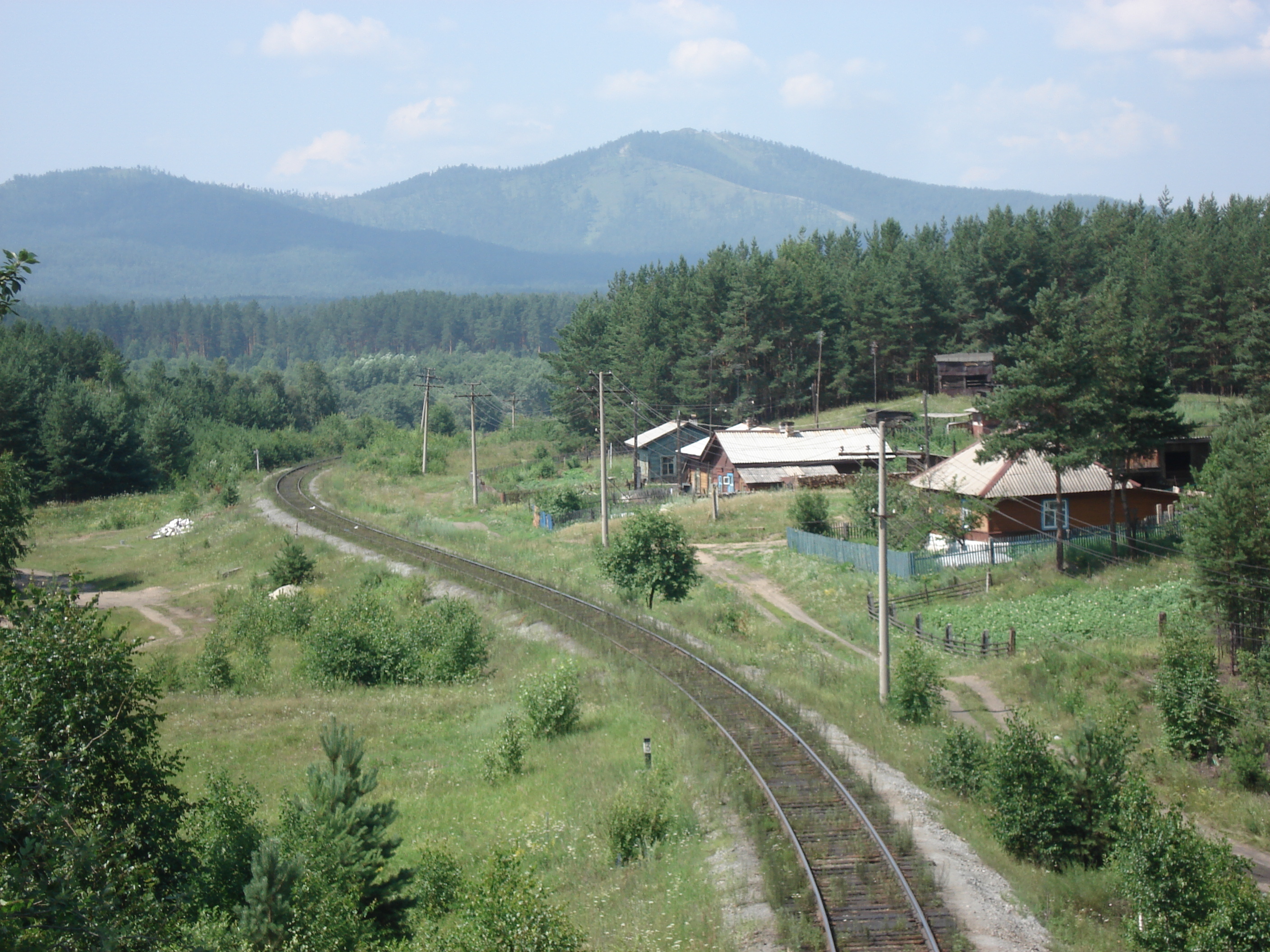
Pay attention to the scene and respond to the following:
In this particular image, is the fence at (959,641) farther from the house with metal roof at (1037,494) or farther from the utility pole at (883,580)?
the house with metal roof at (1037,494)

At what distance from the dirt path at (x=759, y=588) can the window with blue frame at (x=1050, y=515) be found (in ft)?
46.0

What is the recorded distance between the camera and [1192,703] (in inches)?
1008

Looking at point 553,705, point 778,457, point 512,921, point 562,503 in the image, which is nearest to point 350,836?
point 512,921

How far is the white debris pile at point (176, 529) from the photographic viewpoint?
64.1 metres

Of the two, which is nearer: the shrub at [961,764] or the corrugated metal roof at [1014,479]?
the shrub at [961,764]

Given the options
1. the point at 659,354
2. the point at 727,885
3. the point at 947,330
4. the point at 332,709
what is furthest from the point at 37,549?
the point at 947,330

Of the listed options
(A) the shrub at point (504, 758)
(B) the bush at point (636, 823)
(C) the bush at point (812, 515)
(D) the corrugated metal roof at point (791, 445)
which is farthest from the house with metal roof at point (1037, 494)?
Result: (B) the bush at point (636, 823)

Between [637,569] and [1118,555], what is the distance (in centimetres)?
2357

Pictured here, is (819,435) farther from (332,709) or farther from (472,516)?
(332,709)

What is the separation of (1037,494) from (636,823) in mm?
37098

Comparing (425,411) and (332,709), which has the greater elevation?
(425,411)

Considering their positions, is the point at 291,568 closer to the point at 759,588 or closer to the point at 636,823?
the point at 759,588

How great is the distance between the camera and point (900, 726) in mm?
23844

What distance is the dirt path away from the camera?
38938mm
